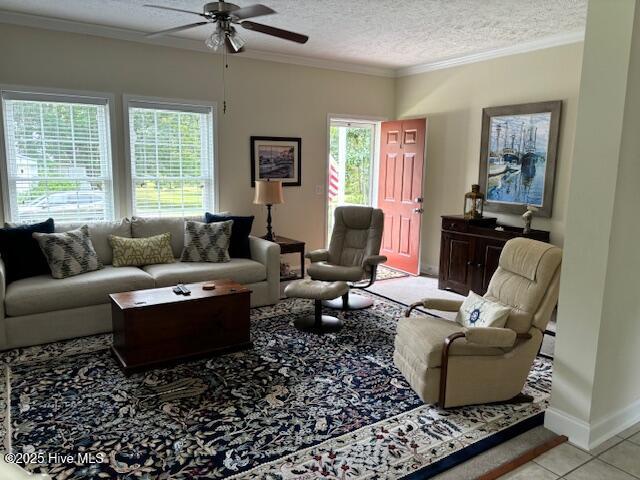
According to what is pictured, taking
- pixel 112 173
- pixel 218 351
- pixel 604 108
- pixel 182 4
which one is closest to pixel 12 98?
pixel 112 173

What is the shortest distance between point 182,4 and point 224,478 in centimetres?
351

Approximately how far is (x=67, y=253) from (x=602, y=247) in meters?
3.94

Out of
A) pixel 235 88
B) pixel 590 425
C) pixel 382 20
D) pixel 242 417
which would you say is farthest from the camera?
pixel 235 88

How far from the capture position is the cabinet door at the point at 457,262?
205 inches

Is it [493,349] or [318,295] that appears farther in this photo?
[318,295]

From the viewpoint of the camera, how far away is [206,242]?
4.77 meters

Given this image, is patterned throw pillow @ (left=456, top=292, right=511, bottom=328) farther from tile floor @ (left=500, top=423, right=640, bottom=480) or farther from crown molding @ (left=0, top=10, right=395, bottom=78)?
crown molding @ (left=0, top=10, right=395, bottom=78)

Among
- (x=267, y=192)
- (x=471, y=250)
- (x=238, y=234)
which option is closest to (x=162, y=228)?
(x=238, y=234)

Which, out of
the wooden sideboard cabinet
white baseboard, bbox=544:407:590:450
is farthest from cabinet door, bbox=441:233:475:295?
white baseboard, bbox=544:407:590:450

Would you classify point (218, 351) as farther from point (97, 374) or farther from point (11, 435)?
point (11, 435)

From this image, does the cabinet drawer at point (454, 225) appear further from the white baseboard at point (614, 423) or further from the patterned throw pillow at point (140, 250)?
the patterned throw pillow at point (140, 250)

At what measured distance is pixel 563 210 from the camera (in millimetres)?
4789

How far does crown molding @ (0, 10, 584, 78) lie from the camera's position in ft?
14.3

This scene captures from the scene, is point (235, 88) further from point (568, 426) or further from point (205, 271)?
point (568, 426)
